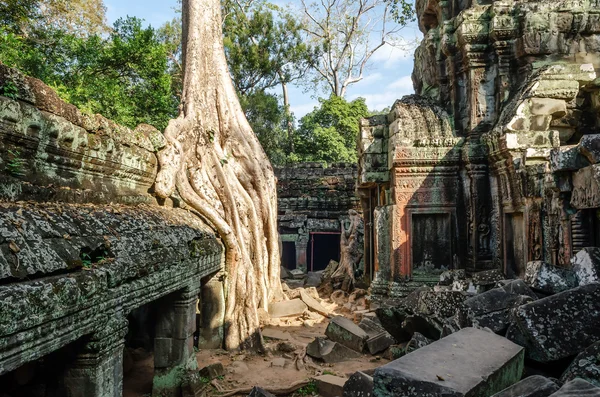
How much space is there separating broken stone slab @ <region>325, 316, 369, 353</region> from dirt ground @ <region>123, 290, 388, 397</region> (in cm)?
18

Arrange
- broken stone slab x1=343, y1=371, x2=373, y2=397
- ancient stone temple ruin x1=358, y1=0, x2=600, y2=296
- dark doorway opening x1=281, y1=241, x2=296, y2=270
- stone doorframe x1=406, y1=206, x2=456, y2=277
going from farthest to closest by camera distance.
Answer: dark doorway opening x1=281, y1=241, x2=296, y2=270
stone doorframe x1=406, y1=206, x2=456, y2=277
ancient stone temple ruin x1=358, y1=0, x2=600, y2=296
broken stone slab x1=343, y1=371, x2=373, y2=397

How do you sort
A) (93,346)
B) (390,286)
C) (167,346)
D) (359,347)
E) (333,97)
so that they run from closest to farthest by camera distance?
(93,346)
(167,346)
(359,347)
(390,286)
(333,97)

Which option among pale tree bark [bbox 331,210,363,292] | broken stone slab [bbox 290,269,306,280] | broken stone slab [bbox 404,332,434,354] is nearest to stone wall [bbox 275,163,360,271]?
broken stone slab [bbox 290,269,306,280]

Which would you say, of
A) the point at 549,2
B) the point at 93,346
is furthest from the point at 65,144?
the point at 549,2

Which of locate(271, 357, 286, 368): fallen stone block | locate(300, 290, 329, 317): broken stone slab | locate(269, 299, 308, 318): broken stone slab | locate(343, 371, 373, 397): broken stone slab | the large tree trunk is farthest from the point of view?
locate(300, 290, 329, 317): broken stone slab

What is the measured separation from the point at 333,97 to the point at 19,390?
19.8 metres

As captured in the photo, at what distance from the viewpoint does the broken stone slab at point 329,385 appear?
4.63m

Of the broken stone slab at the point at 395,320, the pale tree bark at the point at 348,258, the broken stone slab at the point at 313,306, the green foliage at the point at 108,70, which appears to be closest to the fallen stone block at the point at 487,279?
the broken stone slab at the point at 395,320

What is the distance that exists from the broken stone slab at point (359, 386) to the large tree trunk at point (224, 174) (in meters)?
2.94

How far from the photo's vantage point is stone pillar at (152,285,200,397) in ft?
14.6

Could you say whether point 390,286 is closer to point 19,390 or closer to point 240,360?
point 240,360

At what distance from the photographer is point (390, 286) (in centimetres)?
772

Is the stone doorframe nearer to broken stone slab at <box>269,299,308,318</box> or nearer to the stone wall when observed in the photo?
broken stone slab at <box>269,299,308,318</box>

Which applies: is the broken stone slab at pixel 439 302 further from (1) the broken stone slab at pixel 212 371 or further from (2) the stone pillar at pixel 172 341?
(2) the stone pillar at pixel 172 341
